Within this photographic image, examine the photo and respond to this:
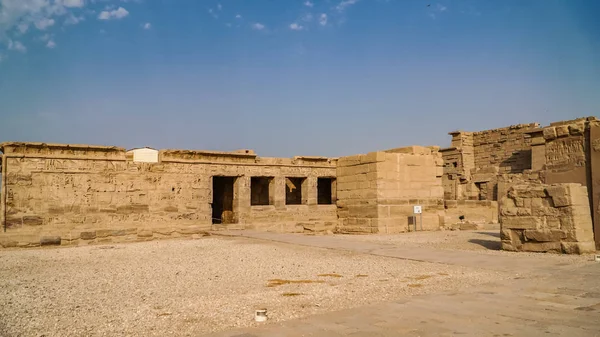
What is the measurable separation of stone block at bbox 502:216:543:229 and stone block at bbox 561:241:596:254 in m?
0.60

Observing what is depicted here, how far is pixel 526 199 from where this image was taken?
9258mm

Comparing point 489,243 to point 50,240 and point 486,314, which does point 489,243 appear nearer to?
point 486,314

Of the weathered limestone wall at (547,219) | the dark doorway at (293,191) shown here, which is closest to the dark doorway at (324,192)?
the dark doorway at (293,191)

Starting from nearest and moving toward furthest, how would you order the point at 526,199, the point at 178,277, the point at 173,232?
the point at 178,277, the point at 526,199, the point at 173,232

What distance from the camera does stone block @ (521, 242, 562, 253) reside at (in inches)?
346

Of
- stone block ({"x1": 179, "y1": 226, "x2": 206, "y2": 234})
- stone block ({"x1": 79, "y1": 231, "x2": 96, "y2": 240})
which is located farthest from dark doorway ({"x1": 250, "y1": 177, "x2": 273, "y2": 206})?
stone block ({"x1": 79, "y1": 231, "x2": 96, "y2": 240})

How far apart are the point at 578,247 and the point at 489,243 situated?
2.60 m

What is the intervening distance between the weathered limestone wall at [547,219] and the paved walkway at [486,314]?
247cm

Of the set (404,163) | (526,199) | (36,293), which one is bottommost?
(36,293)

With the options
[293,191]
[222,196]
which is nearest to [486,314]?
[222,196]

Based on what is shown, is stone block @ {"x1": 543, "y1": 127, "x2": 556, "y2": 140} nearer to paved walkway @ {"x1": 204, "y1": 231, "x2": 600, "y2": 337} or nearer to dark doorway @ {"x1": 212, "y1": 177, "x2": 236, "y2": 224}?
paved walkway @ {"x1": 204, "y1": 231, "x2": 600, "y2": 337}

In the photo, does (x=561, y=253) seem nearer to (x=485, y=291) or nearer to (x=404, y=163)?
(x=485, y=291)

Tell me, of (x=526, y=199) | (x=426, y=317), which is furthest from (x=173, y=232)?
(x=426, y=317)

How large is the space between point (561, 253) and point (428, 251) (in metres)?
2.47
